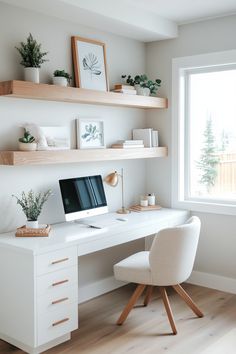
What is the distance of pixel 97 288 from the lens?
13.7 feet

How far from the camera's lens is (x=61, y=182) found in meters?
3.63

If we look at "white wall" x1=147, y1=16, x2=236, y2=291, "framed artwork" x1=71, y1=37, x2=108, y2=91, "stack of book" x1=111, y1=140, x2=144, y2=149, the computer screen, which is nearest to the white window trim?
"white wall" x1=147, y1=16, x2=236, y2=291

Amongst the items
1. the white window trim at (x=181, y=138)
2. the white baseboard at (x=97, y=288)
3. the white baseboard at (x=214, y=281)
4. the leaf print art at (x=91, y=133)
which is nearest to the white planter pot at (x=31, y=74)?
the leaf print art at (x=91, y=133)

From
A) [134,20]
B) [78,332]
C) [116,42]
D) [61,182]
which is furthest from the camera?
[116,42]

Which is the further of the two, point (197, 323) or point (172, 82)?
point (172, 82)

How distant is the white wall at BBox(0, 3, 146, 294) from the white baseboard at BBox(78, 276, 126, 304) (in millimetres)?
52

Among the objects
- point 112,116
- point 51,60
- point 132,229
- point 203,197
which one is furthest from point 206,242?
point 51,60

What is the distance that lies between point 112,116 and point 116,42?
2.21 feet

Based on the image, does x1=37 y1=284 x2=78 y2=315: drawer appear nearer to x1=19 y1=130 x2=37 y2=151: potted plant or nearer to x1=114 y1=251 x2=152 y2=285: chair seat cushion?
x1=114 y1=251 x2=152 y2=285: chair seat cushion

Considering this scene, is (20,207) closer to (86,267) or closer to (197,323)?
(86,267)

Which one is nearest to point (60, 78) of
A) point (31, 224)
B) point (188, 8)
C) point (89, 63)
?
point (89, 63)

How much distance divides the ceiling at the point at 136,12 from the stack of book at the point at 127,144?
0.97 metres

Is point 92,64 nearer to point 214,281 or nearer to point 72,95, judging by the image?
point 72,95

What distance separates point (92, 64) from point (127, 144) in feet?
2.48
